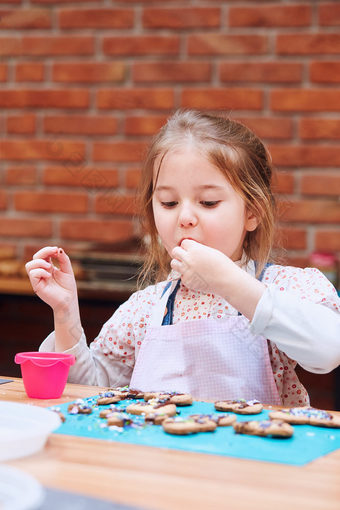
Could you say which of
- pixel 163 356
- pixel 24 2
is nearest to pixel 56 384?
pixel 163 356

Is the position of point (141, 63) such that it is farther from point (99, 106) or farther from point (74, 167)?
point (74, 167)

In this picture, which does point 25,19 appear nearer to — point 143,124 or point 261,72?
point 143,124

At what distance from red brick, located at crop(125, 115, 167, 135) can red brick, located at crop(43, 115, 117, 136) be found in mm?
58

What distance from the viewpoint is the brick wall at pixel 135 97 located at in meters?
2.73

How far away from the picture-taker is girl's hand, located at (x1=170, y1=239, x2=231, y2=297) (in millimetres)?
1189

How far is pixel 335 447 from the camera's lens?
852mm

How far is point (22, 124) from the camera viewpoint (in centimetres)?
300

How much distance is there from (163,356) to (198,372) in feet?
0.25

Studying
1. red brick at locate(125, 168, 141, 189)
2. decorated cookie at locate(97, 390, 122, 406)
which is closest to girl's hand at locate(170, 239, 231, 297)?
decorated cookie at locate(97, 390, 122, 406)

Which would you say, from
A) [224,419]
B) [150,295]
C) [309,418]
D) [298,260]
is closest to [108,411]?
[224,419]

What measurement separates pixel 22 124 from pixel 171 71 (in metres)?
0.64

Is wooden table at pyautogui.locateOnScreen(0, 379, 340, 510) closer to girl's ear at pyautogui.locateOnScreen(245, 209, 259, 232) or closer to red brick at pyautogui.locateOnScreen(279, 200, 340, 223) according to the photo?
girl's ear at pyautogui.locateOnScreen(245, 209, 259, 232)

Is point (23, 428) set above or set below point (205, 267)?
below

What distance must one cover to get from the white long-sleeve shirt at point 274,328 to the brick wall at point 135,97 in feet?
3.80
